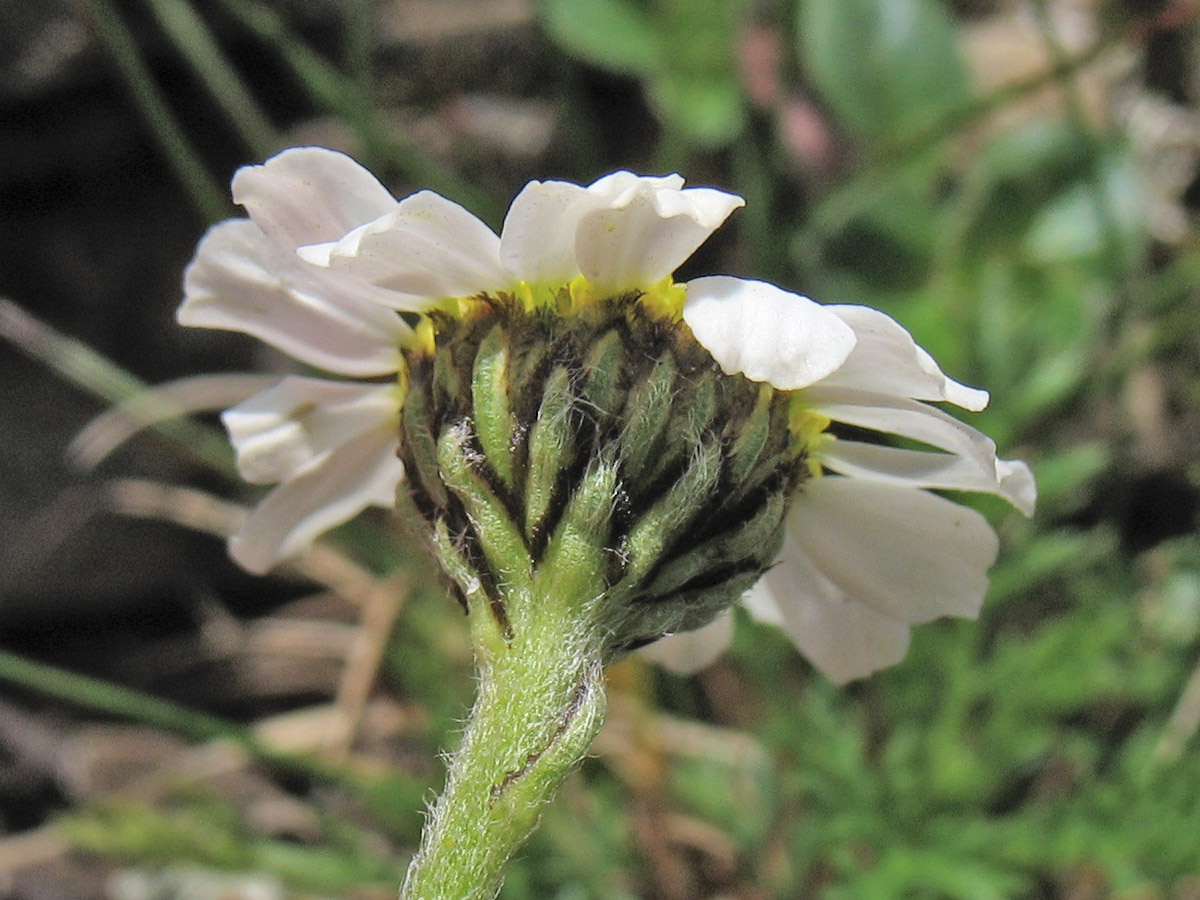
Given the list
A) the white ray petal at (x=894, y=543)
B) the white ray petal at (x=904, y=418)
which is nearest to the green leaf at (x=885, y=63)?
the white ray petal at (x=894, y=543)

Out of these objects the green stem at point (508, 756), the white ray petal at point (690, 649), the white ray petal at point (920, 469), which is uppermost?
the green stem at point (508, 756)

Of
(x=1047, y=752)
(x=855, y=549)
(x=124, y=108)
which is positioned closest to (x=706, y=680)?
(x=1047, y=752)

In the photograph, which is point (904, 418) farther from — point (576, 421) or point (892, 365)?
point (576, 421)

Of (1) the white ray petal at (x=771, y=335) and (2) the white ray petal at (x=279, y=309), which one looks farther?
(2) the white ray petal at (x=279, y=309)

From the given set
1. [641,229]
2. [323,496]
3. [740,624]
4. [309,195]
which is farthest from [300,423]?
[740,624]

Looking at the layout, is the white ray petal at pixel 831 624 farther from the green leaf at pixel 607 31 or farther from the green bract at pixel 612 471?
the green leaf at pixel 607 31

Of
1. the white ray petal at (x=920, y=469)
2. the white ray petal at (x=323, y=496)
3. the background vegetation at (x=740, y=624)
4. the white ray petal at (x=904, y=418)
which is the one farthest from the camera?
the background vegetation at (x=740, y=624)

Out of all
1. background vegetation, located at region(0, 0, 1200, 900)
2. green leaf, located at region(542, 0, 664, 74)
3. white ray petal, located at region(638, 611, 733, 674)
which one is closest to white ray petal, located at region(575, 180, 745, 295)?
white ray petal, located at region(638, 611, 733, 674)
